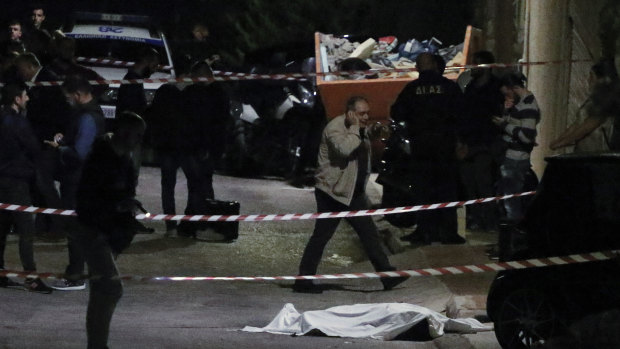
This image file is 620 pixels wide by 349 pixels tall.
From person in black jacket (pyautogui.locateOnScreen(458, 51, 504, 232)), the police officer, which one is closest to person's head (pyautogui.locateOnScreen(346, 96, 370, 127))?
the police officer

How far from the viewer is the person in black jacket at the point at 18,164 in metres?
11.1

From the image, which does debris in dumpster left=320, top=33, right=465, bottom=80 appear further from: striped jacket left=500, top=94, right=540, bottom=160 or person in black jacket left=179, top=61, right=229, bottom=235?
striped jacket left=500, top=94, right=540, bottom=160

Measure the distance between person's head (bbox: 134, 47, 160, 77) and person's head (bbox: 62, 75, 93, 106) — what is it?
2.90 metres

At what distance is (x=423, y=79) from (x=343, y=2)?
45.3 ft

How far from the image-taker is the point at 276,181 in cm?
1852

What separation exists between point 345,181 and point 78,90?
2376 millimetres

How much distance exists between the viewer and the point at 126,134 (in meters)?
8.40

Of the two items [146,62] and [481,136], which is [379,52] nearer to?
[146,62]

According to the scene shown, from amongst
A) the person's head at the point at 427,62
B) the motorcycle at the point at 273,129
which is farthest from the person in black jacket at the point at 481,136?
the motorcycle at the point at 273,129

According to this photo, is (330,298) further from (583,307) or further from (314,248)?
(583,307)

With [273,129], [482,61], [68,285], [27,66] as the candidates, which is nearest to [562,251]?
[68,285]

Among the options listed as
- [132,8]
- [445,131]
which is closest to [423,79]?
[445,131]

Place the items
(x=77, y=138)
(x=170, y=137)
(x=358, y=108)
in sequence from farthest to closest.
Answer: (x=170, y=137)
(x=77, y=138)
(x=358, y=108)

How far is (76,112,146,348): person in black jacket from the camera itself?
27.3 ft
